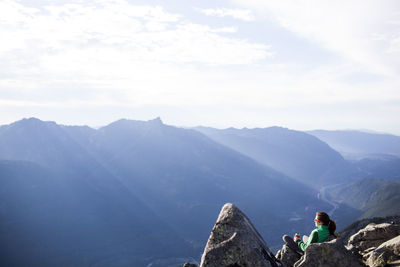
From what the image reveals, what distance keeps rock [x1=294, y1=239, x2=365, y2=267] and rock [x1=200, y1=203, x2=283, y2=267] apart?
5.86 feet

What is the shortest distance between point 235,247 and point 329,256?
200 inches

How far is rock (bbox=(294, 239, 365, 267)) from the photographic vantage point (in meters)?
16.3

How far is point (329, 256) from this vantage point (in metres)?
16.4

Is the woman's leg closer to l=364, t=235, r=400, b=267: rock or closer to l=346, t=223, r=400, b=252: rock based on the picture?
l=364, t=235, r=400, b=267: rock

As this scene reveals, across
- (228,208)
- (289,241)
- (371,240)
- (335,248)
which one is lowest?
(371,240)

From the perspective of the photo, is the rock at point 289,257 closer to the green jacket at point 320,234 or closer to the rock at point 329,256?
the green jacket at point 320,234

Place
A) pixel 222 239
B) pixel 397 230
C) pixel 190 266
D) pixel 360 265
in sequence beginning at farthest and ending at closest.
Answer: pixel 397 230
pixel 190 266
pixel 222 239
pixel 360 265

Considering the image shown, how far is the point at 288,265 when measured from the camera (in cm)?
2067

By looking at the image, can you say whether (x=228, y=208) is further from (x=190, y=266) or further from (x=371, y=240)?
(x=371, y=240)

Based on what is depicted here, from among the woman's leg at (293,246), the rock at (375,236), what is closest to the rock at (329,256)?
the woman's leg at (293,246)

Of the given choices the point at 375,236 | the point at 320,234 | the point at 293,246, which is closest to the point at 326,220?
the point at 320,234

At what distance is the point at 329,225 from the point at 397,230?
11403mm

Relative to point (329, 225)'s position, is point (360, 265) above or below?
below

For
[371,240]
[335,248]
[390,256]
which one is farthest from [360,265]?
[371,240]
